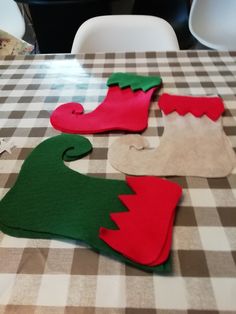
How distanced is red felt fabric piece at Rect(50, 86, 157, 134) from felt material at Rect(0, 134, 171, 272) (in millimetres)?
109

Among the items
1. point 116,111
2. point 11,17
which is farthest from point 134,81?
point 11,17

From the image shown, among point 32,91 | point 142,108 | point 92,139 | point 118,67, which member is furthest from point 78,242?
point 118,67

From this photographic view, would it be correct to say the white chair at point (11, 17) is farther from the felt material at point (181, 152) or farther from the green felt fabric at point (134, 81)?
the felt material at point (181, 152)

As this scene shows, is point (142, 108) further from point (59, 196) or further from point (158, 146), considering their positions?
point (59, 196)

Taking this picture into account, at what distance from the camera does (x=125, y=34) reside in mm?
1189

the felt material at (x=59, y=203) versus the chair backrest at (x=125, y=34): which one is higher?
the chair backrest at (x=125, y=34)

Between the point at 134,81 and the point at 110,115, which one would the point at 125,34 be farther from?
the point at 110,115

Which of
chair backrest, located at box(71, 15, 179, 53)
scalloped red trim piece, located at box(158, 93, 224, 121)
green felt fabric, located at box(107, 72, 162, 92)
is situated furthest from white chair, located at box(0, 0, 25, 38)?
scalloped red trim piece, located at box(158, 93, 224, 121)

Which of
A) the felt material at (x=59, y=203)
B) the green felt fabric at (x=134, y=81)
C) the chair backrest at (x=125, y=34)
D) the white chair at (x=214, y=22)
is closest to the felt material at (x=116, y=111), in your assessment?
the green felt fabric at (x=134, y=81)

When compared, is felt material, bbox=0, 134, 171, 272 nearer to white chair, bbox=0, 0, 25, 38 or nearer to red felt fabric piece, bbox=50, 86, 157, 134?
red felt fabric piece, bbox=50, 86, 157, 134

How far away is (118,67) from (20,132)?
1.35ft

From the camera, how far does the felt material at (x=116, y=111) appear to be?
65 cm

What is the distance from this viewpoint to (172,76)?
2.83ft

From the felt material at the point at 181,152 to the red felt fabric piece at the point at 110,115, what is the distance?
0.16 feet
